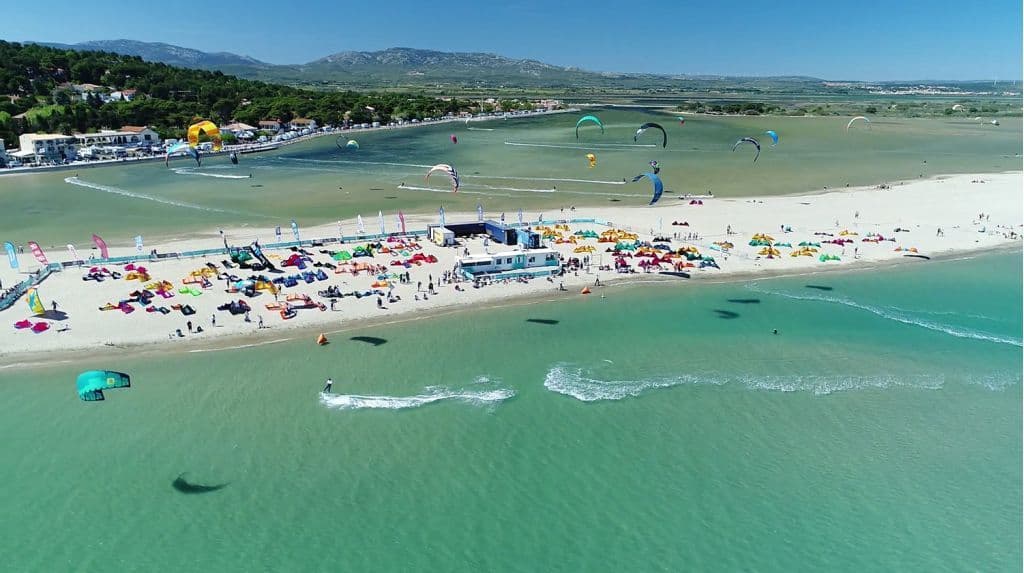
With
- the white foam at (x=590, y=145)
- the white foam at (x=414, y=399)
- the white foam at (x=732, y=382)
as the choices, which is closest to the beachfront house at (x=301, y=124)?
the white foam at (x=590, y=145)

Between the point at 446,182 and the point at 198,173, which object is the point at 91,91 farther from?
the point at 446,182

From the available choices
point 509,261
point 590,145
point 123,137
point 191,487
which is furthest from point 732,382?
point 123,137

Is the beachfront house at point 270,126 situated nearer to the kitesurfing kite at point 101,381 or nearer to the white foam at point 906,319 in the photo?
the white foam at point 906,319

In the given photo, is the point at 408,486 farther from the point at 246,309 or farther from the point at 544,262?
the point at 544,262

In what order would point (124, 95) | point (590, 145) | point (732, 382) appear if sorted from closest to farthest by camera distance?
point (732, 382)
point (590, 145)
point (124, 95)

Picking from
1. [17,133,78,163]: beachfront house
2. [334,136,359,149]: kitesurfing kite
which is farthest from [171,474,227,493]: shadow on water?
[17,133,78,163]: beachfront house

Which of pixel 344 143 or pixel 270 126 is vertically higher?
pixel 270 126

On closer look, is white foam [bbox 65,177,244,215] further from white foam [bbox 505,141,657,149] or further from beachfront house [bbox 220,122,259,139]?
white foam [bbox 505,141,657,149]
